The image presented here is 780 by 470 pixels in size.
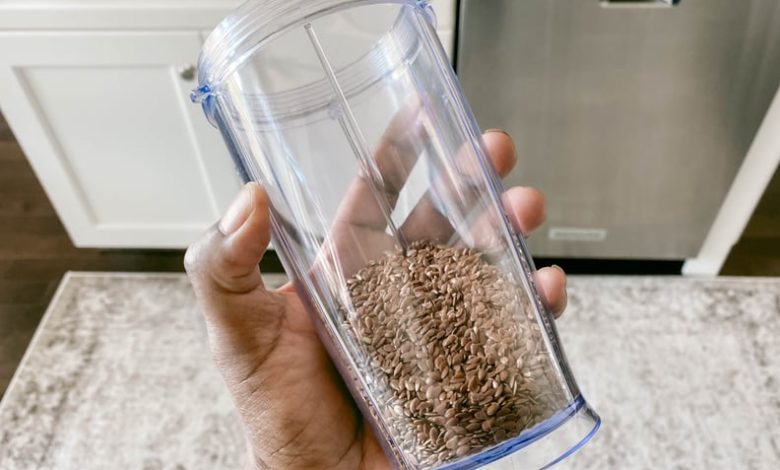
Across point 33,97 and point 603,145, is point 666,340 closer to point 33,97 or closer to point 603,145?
point 603,145

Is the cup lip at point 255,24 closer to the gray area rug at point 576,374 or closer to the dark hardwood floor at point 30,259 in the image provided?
the gray area rug at point 576,374

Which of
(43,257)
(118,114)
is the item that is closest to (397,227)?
(118,114)

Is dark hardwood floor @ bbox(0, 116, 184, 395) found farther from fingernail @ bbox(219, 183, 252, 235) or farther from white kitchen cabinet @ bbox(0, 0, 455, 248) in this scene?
fingernail @ bbox(219, 183, 252, 235)

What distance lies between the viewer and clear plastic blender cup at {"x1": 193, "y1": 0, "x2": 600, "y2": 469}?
617mm

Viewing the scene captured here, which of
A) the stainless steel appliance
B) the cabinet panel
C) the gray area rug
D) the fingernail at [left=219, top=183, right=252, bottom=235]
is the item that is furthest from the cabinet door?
the fingernail at [left=219, top=183, right=252, bottom=235]

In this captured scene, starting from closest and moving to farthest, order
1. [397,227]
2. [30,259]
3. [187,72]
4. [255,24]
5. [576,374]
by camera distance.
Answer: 1. [255,24]
2. [397,227]
3. [187,72]
4. [576,374]
5. [30,259]

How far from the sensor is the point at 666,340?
1491 millimetres

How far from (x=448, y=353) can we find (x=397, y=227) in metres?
0.16

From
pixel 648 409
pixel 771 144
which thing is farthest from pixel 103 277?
pixel 771 144

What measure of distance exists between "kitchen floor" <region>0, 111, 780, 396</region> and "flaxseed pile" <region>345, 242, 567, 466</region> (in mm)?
1033

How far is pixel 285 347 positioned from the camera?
31.4 inches

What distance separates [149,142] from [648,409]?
118 centimetres

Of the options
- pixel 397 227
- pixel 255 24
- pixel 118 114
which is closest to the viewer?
pixel 255 24

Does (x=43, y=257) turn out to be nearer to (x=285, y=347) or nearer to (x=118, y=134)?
(x=118, y=134)
